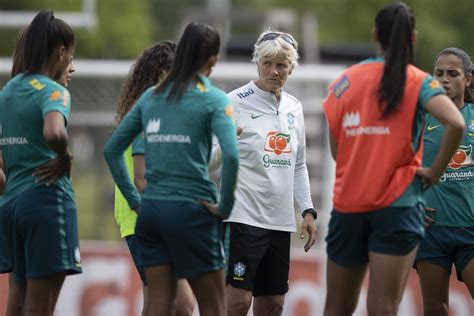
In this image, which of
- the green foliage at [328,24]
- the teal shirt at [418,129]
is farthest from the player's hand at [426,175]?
the green foliage at [328,24]

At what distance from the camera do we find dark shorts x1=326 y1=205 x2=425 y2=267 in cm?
663

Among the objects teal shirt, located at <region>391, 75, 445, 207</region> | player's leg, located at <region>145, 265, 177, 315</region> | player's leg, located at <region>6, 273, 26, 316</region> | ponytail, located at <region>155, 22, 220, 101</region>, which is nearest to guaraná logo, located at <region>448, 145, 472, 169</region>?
teal shirt, located at <region>391, 75, 445, 207</region>

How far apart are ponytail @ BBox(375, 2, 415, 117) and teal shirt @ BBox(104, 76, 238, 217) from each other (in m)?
0.88

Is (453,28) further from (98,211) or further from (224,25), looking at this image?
(98,211)

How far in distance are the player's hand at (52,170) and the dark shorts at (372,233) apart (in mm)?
1623

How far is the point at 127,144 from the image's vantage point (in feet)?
22.8

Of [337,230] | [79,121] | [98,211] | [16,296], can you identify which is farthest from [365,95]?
[98,211]

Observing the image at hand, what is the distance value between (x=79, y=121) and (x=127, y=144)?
1429 cm

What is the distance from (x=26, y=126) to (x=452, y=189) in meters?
3.22

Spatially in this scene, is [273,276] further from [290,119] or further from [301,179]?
[290,119]

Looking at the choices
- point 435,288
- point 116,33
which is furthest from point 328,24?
point 435,288

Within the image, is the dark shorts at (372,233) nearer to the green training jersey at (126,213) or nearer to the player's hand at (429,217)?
the player's hand at (429,217)

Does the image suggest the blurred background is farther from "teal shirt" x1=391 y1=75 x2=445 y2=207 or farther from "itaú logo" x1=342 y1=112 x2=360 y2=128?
"teal shirt" x1=391 y1=75 x2=445 y2=207

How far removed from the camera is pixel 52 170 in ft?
22.9
